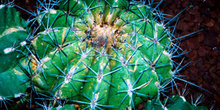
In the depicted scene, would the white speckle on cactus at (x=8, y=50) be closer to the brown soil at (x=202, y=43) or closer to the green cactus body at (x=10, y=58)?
the green cactus body at (x=10, y=58)

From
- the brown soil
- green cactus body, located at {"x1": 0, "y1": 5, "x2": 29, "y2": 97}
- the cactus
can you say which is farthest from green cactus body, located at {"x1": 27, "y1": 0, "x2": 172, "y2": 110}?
the brown soil

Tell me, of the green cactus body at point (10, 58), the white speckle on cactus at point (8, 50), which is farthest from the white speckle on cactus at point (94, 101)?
the white speckle on cactus at point (8, 50)

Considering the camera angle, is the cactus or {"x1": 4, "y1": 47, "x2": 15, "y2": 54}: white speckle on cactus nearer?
the cactus

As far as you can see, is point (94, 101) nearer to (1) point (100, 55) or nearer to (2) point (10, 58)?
(1) point (100, 55)

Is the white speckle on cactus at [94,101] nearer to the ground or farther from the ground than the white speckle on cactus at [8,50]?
nearer to the ground

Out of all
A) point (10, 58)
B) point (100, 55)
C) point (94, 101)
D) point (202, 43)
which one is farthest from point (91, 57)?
point (202, 43)

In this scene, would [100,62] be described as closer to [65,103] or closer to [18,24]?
[65,103]

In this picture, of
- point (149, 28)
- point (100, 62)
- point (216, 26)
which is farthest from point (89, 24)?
point (216, 26)

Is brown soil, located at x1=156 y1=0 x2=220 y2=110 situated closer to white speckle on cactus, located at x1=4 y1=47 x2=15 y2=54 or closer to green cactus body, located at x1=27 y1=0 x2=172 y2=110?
green cactus body, located at x1=27 y1=0 x2=172 y2=110

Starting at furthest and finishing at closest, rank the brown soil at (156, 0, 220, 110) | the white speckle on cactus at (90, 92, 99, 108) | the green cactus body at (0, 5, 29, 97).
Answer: the brown soil at (156, 0, 220, 110) → the green cactus body at (0, 5, 29, 97) → the white speckle on cactus at (90, 92, 99, 108)
